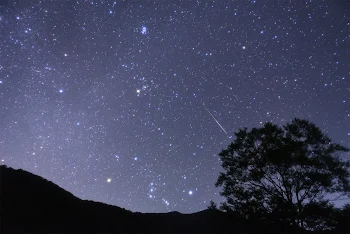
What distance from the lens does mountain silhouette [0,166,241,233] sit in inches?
436

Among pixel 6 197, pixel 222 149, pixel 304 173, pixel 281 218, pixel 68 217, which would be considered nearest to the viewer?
pixel 6 197

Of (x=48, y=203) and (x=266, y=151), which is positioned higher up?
(x=266, y=151)

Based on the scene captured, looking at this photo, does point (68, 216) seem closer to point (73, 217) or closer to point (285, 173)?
point (73, 217)

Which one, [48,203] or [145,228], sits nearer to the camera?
[48,203]

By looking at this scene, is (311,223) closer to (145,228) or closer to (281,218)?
(281,218)

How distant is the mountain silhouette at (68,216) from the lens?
11.1 m

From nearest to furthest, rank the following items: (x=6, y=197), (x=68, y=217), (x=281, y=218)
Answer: (x=6, y=197)
(x=68, y=217)
(x=281, y=218)

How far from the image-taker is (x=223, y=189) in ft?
55.1

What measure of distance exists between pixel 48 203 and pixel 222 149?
12.4 m

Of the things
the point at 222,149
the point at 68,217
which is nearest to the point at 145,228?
the point at 68,217

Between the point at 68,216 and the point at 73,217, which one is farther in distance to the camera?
the point at 73,217

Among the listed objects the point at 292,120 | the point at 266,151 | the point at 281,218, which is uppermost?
the point at 292,120

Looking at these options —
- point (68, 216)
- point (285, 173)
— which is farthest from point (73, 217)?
point (285, 173)

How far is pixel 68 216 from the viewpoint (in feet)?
44.2
